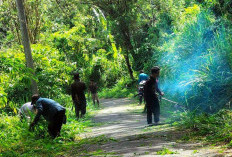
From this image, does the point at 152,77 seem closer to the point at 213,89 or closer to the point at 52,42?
the point at 213,89

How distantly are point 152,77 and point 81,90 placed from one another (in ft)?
14.4

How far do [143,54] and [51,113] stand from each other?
1779 cm

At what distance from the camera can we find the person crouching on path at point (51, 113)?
28.8 ft

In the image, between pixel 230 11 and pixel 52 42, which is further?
pixel 52 42

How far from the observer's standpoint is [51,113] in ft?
29.0

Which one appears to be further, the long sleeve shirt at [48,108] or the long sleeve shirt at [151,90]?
the long sleeve shirt at [151,90]

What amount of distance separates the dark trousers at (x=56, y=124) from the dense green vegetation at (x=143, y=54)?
0.87ft

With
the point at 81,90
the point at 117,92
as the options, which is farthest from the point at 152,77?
the point at 117,92

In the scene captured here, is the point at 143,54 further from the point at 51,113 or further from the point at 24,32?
the point at 51,113

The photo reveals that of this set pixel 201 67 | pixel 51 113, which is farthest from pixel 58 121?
pixel 201 67

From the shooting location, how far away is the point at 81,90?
13.4 metres

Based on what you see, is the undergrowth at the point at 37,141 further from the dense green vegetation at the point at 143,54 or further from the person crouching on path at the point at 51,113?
the person crouching on path at the point at 51,113

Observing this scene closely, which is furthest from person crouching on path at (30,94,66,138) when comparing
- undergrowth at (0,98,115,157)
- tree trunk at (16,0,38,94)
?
tree trunk at (16,0,38,94)

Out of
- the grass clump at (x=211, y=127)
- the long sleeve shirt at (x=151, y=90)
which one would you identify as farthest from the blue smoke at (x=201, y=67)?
the grass clump at (x=211, y=127)
